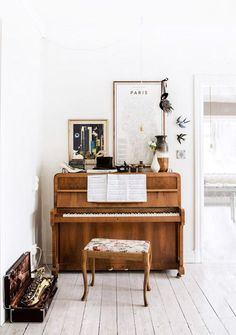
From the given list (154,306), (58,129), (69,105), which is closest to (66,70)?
(69,105)

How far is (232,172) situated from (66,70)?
5.16m

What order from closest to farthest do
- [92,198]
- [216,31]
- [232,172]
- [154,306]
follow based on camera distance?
[154,306] < [92,198] < [216,31] < [232,172]

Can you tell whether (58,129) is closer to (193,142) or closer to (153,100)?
(153,100)

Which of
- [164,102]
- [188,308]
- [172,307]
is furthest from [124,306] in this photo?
[164,102]

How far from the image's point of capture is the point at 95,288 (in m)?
3.32

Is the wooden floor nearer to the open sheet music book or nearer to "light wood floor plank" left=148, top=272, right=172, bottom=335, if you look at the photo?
"light wood floor plank" left=148, top=272, right=172, bottom=335

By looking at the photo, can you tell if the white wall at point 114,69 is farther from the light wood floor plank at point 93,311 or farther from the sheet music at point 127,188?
the light wood floor plank at point 93,311

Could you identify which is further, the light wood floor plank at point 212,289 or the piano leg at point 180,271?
the piano leg at point 180,271

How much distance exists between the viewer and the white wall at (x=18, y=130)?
2695 millimetres

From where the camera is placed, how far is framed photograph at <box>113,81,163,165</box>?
402cm

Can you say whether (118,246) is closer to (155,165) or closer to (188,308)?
(188,308)

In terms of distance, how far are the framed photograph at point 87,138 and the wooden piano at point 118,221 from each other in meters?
0.45

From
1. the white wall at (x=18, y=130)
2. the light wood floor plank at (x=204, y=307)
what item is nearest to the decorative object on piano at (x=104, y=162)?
the white wall at (x=18, y=130)

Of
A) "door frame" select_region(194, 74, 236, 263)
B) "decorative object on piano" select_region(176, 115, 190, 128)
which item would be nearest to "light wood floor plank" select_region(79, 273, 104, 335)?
"door frame" select_region(194, 74, 236, 263)
